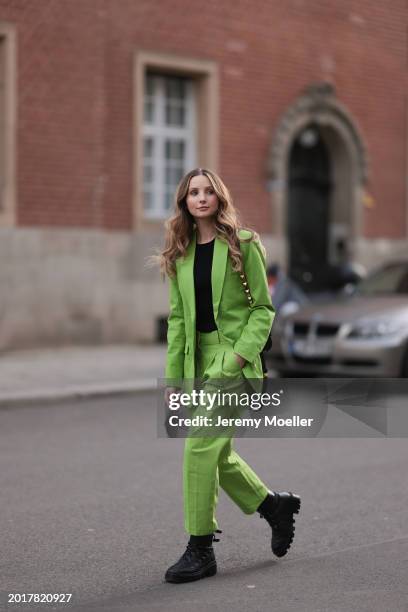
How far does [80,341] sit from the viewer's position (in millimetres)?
16828

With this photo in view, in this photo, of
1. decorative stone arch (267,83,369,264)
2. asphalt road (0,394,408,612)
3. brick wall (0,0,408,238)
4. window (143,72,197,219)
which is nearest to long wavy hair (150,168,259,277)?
asphalt road (0,394,408,612)

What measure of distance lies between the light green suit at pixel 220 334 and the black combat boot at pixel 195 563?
0.06 meters

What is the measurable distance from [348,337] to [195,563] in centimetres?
700

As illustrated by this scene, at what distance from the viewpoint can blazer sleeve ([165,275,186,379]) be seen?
521 cm

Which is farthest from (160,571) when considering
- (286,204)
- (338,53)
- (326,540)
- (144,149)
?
(338,53)

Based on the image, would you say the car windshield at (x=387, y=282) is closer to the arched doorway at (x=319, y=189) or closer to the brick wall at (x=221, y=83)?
the brick wall at (x=221, y=83)

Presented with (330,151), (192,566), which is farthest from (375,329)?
(330,151)

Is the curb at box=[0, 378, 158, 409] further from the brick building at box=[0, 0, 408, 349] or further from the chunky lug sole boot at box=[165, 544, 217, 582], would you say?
the chunky lug sole boot at box=[165, 544, 217, 582]

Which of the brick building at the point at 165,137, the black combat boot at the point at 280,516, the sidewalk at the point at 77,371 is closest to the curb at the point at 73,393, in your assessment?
the sidewalk at the point at 77,371

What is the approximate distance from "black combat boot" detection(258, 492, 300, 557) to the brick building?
35.5 feet

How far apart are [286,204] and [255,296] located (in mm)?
14861

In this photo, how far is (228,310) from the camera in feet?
17.0

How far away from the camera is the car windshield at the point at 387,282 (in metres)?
13.0

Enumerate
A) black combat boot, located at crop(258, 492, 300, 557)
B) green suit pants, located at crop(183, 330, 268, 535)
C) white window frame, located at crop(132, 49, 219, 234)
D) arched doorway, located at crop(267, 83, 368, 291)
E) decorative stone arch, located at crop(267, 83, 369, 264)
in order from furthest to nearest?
1. arched doorway, located at crop(267, 83, 368, 291)
2. decorative stone arch, located at crop(267, 83, 369, 264)
3. white window frame, located at crop(132, 49, 219, 234)
4. black combat boot, located at crop(258, 492, 300, 557)
5. green suit pants, located at crop(183, 330, 268, 535)
